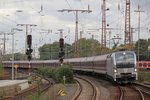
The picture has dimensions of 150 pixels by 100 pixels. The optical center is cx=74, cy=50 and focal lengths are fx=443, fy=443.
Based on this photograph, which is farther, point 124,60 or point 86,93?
point 124,60

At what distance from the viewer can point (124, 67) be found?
3875 centimetres

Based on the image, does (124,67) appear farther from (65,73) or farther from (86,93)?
(65,73)

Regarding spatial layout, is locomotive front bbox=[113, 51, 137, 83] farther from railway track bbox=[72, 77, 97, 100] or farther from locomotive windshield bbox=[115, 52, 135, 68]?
railway track bbox=[72, 77, 97, 100]

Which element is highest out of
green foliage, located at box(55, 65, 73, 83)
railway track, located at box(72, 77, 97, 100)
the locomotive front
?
the locomotive front

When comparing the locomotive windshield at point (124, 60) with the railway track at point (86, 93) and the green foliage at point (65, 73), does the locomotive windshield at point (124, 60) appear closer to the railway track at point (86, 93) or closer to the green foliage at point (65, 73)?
the railway track at point (86, 93)

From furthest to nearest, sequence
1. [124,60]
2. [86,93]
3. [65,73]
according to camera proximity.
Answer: [65,73]
[124,60]
[86,93]

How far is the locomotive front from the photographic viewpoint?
38.4 m

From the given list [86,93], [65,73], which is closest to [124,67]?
[86,93]

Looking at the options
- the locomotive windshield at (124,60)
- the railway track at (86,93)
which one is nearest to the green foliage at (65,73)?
the railway track at (86,93)

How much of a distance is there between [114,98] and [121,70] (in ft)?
32.8

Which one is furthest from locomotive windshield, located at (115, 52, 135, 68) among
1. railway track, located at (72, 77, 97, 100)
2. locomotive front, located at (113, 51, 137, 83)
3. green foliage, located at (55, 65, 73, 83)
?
green foliage, located at (55, 65, 73, 83)

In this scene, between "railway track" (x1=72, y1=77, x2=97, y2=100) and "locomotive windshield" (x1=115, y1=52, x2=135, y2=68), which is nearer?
"railway track" (x1=72, y1=77, x2=97, y2=100)

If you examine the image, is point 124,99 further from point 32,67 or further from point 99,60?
point 32,67

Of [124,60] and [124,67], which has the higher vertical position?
[124,60]
